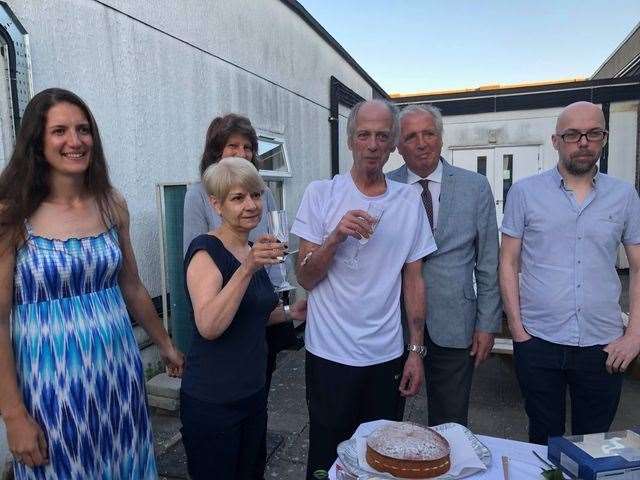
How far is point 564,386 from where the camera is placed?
87.3 inches

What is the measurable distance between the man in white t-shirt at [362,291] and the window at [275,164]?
3.20 metres

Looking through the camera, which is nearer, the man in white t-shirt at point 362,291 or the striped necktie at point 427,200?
the man in white t-shirt at point 362,291

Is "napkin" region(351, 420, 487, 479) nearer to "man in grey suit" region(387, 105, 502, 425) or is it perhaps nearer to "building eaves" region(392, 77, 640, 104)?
"man in grey suit" region(387, 105, 502, 425)

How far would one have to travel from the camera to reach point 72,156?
159 centimetres

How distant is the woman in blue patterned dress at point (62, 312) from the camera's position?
58.1 inches

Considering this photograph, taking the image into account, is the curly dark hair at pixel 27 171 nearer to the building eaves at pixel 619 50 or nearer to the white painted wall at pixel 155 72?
the white painted wall at pixel 155 72

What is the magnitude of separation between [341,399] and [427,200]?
1.02 meters

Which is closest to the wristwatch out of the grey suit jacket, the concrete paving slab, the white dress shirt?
the grey suit jacket

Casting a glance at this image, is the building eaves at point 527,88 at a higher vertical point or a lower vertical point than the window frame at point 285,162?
higher

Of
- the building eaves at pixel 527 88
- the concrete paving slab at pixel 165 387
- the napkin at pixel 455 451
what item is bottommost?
the concrete paving slab at pixel 165 387

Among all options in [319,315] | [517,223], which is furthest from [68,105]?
[517,223]

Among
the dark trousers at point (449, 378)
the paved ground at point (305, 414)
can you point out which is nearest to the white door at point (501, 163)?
the paved ground at point (305, 414)

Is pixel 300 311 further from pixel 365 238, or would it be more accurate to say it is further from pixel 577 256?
pixel 577 256


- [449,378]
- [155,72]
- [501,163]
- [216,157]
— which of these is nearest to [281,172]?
[155,72]
